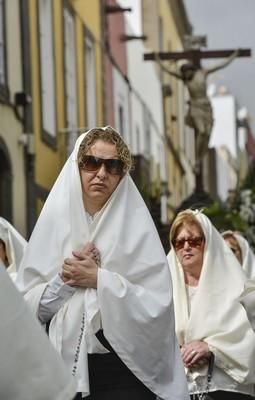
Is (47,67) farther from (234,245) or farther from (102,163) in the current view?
(102,163)

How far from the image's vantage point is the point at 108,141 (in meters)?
6.02

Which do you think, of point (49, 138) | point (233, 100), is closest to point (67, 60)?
point (49, 138)

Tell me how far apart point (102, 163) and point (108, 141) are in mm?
135

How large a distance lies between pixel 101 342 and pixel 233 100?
209ft

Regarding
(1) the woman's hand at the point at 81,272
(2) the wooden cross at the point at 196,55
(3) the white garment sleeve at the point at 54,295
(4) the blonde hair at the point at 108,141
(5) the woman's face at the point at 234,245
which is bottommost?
(5) the woman's face at the point at 234,245

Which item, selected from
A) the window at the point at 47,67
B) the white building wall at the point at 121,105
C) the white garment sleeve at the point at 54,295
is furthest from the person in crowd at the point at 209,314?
the white building wall at the point at 121,105

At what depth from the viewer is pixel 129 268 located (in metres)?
5.83

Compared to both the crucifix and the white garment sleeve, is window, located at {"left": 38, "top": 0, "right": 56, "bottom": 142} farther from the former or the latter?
the white garment sleeve

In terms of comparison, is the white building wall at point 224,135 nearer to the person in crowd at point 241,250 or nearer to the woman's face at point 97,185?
the person in crowd at point 241,250

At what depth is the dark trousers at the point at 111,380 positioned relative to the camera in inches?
223

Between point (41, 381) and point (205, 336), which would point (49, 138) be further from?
point (41, 381)

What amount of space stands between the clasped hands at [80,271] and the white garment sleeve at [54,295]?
28 millimetres

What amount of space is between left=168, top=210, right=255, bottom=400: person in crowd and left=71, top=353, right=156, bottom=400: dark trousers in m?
1.77

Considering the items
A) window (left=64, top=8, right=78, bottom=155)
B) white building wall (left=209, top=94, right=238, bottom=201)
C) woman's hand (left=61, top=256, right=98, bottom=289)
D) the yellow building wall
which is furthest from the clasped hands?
white building wall (left=209, top=94, right=238, bottom=201)
